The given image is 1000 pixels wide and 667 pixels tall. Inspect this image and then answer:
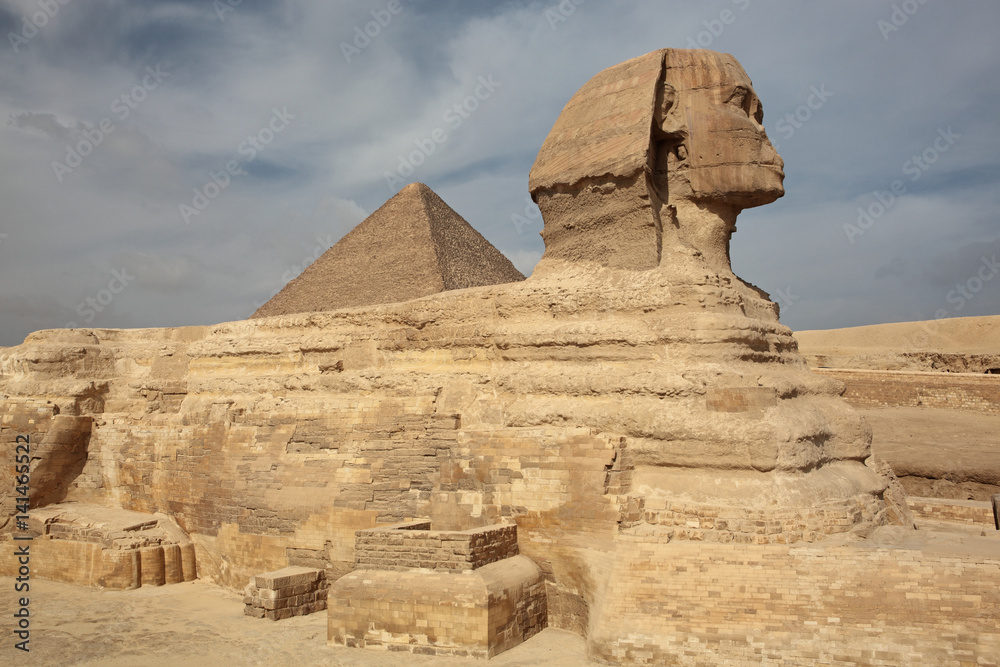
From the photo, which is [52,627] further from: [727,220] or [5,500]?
[727,220]

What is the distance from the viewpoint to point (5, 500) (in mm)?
10953

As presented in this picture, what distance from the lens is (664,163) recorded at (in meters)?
8.18

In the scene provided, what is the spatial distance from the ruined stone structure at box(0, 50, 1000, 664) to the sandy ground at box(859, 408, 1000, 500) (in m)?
7.31

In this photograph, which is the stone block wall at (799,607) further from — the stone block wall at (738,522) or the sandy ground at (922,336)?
the sandy ground at (922,336)

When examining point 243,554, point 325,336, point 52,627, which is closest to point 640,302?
point 325,336

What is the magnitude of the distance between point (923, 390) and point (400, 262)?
44.8ft

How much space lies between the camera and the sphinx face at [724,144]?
780cm

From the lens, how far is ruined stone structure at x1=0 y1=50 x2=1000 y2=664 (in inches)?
217

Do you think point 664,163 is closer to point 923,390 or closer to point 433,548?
point 433,548

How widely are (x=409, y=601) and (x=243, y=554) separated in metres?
3.69

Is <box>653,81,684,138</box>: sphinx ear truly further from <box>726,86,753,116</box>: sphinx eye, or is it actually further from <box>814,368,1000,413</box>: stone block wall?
<box>814,368,1000,413</box>: stone block wall

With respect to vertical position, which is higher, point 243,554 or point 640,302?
point 640,302

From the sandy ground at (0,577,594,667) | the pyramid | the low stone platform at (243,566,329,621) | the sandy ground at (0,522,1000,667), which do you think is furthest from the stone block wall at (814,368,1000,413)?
the sandy ground at (0,577,594,667)

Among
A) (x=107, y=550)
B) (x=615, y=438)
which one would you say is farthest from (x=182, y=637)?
(x=615, y=438)
